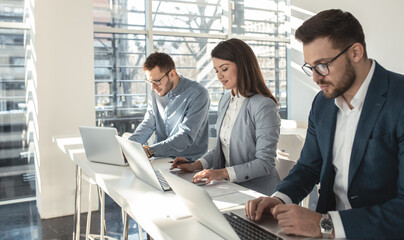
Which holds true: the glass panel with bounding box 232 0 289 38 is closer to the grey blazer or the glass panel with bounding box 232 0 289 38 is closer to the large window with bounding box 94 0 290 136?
the large window with bounding box 94 0 290 136

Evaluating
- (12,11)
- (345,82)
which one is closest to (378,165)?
(345,82)

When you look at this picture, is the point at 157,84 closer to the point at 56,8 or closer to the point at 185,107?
the point at 185,107

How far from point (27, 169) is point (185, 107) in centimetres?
292

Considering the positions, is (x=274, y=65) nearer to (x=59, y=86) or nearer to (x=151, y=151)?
(x=59, y=86)

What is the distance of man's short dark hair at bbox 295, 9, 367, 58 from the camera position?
1.36 meters

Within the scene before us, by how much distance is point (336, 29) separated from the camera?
136cm

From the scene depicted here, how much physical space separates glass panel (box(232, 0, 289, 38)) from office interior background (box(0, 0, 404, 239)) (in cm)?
2

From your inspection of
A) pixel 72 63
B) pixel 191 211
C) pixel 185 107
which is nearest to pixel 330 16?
pixel 191 211

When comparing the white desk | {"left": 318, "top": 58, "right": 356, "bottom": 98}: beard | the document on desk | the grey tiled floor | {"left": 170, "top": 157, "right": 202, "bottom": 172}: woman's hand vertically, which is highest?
{"left": 318, "top": 58, "right": 356, "bottom": 98}: beard

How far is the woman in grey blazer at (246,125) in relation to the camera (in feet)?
6.99

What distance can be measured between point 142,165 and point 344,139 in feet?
3.03

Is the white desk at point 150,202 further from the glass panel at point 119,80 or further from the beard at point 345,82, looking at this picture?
the glass panel at point 119,80

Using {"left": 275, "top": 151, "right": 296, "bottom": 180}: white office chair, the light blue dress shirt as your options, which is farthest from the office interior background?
{"left": 275, "top": 151, "right": 296, "bottom": 180}: white office chair

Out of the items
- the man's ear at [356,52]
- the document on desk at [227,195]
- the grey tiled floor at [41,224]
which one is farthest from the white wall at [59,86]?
the man's ear at [356,52]
